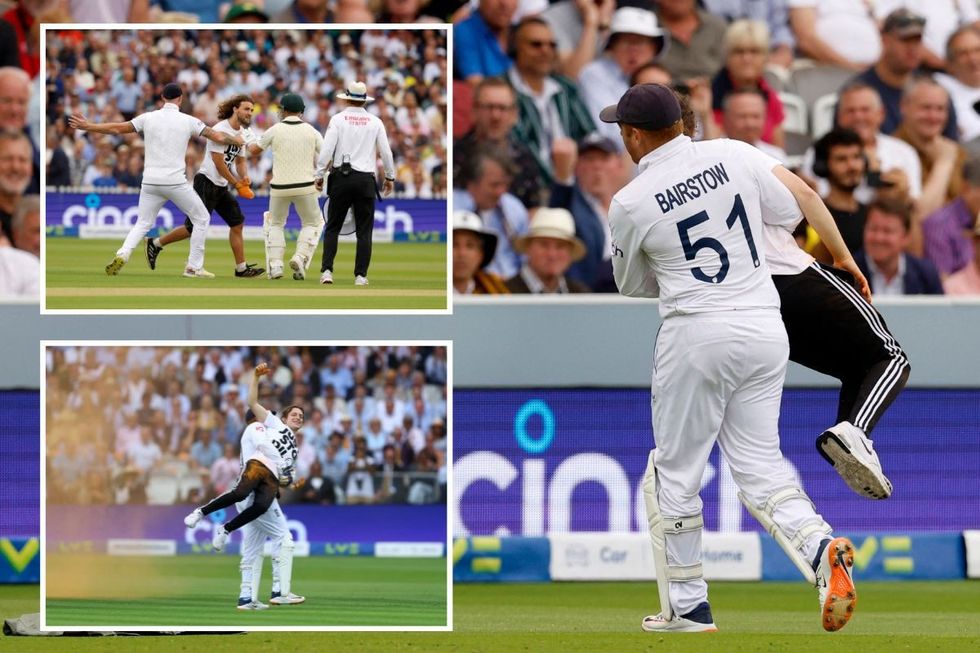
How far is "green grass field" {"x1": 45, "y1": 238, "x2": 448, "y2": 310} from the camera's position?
598 centimetres

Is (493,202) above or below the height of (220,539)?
above

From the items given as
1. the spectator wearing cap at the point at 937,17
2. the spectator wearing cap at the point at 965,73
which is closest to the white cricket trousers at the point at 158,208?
the spectator wearing cap at the point at 937,17

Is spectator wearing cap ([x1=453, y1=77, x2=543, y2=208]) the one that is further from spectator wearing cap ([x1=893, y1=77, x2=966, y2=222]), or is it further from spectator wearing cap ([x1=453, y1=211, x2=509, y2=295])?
spectator wearing cap ([x1=893, y1=77, x2=966, y2=222])

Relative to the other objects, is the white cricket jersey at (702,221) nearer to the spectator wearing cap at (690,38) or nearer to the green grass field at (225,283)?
the green grass field at (225,283)

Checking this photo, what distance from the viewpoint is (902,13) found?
13.1 metres

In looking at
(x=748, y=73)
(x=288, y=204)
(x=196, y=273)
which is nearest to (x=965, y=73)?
(x=748, y=73)

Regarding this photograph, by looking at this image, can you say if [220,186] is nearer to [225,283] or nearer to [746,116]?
[225,283]

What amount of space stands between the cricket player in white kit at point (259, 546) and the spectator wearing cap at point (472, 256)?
16.9ft

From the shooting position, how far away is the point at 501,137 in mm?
11820

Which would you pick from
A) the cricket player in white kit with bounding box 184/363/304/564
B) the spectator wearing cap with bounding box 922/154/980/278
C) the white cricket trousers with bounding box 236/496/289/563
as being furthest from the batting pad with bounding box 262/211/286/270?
the spectator wearing cap with bounding box 922/154/980/278

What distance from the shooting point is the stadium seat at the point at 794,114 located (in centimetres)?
1292

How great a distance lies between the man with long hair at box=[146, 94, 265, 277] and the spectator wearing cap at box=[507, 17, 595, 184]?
6.00 metres

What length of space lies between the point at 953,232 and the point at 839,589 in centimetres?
711

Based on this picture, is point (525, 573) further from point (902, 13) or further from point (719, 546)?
point (902, 13)
